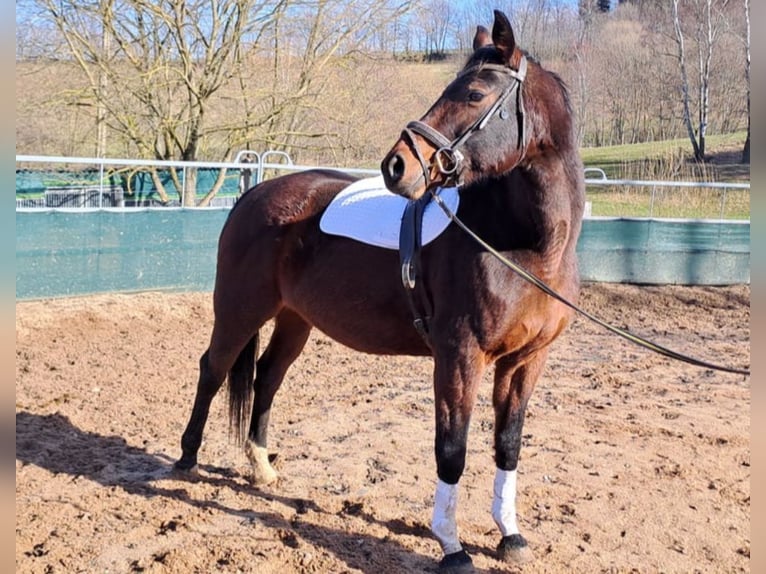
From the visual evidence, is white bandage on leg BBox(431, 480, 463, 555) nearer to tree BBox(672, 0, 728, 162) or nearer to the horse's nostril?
the horse's nostril

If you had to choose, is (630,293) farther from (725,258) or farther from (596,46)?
(596,46)

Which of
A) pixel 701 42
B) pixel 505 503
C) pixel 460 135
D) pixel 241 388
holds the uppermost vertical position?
pixel 701 42

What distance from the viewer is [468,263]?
2.79 metres

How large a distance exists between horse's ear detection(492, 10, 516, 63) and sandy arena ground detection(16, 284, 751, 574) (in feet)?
6.92

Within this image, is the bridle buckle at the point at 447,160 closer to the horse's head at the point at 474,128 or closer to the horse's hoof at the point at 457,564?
the horse's head at the point at 474,128

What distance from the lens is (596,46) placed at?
20.0 metres

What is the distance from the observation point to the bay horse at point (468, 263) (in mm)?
2553

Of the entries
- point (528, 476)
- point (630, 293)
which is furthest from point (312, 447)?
point (630, 293)

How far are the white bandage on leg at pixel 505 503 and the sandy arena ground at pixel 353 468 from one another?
15 centimetres

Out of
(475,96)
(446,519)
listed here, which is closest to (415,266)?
(475,96)

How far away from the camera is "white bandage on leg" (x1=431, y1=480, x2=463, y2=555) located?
2951 mm

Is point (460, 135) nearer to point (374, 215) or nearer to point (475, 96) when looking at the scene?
point (475, 96)

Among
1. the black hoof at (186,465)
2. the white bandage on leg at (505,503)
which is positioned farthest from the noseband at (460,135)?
the black hoof at (186,465)

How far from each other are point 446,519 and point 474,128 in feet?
5.25
